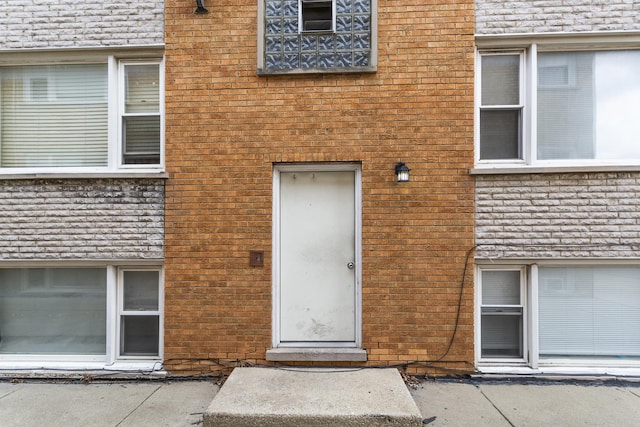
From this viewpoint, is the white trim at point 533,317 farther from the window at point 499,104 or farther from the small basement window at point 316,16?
the small basement window at point 316,16

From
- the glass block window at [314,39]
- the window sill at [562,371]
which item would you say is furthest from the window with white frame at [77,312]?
the window sill at [562,371]

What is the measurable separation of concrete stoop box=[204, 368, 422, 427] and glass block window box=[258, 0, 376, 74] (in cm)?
376

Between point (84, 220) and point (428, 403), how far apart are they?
15.5 ft

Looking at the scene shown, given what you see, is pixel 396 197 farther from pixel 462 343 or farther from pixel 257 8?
pixel 257 8

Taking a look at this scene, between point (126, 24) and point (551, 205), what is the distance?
5.87m

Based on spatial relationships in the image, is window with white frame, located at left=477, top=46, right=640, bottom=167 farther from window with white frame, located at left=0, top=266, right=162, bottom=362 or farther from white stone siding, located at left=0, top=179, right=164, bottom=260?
window with white frame, located at left=0, top=266, right=162, bottom=362

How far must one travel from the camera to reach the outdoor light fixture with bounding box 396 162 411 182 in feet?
15.0

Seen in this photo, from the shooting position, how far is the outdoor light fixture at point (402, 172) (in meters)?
4.57

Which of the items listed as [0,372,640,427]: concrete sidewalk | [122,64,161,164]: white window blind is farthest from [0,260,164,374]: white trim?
[122,64,161,164]: white window blind

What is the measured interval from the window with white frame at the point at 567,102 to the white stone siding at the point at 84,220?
4345mm

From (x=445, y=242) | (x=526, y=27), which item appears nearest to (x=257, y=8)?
(x=526, y=27)

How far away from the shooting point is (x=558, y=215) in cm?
464

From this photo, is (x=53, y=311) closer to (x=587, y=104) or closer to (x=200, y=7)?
(x=200, y=7)

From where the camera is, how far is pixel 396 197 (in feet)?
15.4
